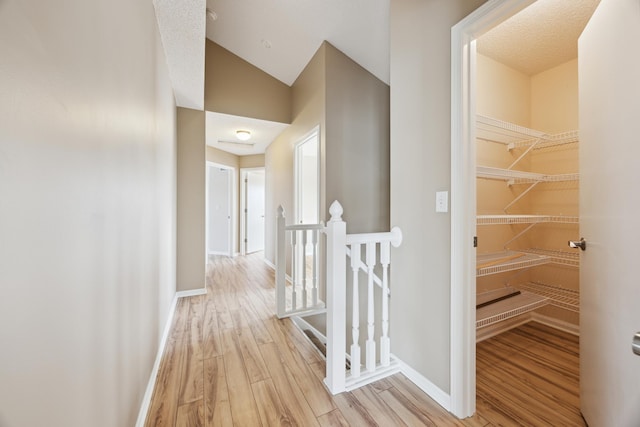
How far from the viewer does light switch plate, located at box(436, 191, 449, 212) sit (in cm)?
135

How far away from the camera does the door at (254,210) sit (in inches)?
230

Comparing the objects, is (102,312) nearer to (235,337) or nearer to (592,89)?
(235,337)

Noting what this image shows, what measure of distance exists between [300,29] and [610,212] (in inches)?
116

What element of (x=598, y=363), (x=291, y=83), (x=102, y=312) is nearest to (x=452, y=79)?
(x=598, y=363)

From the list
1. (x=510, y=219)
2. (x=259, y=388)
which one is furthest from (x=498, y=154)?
(x=259, y=388)

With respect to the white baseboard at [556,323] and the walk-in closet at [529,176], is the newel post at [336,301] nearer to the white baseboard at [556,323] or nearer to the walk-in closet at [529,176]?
the walk-in closet at [529,176]

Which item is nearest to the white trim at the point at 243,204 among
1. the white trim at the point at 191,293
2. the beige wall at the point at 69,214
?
the white trim at the point at 191,293

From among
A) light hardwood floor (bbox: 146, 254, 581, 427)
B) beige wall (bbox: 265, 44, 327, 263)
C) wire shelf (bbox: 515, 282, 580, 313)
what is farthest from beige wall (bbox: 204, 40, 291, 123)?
wire shelf (bbox: 515, 282, 580, 313)

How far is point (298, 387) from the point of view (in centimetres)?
151

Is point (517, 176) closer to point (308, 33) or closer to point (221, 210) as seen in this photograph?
point (308, 33)

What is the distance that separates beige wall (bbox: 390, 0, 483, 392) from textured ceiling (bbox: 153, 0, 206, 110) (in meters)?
1.37

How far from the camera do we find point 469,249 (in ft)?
4.21

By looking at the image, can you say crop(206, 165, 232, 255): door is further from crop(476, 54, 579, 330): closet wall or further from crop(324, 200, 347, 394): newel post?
crop(476, 54, 579, 330): closet wall

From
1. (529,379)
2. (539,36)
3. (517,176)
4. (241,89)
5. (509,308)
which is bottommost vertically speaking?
(529,379)
